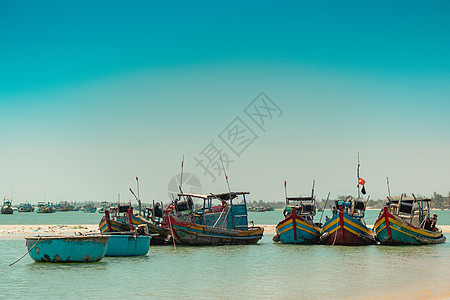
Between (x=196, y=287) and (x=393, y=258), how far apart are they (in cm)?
1204

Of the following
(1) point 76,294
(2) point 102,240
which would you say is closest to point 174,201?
(2) point 102,240

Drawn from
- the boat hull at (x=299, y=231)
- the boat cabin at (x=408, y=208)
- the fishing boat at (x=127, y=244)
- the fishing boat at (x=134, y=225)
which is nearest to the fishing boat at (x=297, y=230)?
the boat hull at (x=299, y=231)

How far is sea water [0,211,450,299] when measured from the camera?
14.3 metres

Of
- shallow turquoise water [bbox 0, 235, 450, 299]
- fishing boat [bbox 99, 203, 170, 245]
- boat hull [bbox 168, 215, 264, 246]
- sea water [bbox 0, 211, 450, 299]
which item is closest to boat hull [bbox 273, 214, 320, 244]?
boat hull [bbox 168, 215, 264, 246]

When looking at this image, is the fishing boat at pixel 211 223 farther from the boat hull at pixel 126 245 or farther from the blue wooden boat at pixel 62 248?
the blue wooden boat at pixel 62 248

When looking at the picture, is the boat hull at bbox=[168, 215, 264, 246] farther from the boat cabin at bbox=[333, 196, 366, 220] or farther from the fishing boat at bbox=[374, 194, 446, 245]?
the fishing boat at bbox=[374, 194, 446, 245]

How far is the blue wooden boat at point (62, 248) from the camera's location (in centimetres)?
1864

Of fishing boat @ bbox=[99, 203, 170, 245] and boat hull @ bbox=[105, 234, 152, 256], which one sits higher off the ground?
fishing boat @ bbox=[99, 203, 170, 245]

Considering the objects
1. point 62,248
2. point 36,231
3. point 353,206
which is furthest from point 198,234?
point 36,231

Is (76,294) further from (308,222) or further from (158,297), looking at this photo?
(308,222)

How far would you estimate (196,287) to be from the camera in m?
15.5

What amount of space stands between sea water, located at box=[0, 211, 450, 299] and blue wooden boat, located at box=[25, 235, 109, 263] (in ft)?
1.13

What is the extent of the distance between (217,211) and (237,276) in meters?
13.4

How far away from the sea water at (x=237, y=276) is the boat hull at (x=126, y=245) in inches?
16.6
